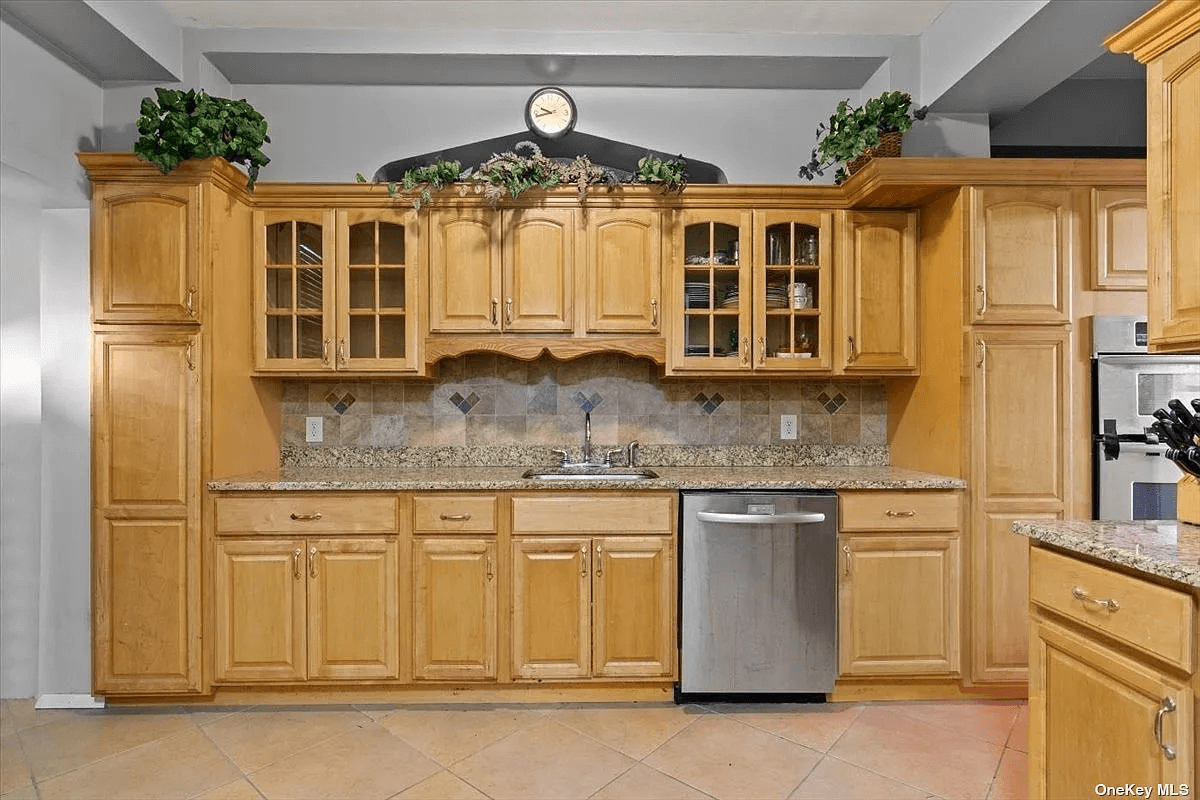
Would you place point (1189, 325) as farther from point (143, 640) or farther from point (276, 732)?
point (143, 640)

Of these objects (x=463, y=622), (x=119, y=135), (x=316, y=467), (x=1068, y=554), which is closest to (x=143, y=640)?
(x=316, y=467)

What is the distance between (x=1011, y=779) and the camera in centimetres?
217

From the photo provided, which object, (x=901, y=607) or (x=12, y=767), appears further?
(x=901, y=607)

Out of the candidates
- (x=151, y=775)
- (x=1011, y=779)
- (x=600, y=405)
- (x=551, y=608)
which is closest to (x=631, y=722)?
(x=551, y=608)

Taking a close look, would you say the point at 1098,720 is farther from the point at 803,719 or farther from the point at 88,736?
the point at 88,736

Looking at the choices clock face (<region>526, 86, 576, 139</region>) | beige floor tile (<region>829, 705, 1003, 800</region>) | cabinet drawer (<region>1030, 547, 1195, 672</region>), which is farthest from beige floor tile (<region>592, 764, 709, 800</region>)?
clock face (<region>526, 86, 576, 139</region>)

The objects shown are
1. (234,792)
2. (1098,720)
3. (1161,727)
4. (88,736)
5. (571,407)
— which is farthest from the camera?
(571,407)

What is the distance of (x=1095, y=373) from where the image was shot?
262 cm

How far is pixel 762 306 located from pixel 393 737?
227 centimetres

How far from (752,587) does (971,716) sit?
983mm

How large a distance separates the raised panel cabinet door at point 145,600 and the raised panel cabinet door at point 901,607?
2568 millimetres

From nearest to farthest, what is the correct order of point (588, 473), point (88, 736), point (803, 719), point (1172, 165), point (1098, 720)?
1. point (1098, 720)
2. point (1172, 165)
3. point (88, 736)
4. point (803, 719)
5. point (588, 473)

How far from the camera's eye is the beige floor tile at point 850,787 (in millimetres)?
2078

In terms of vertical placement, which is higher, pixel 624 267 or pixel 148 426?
pixel 624 267
